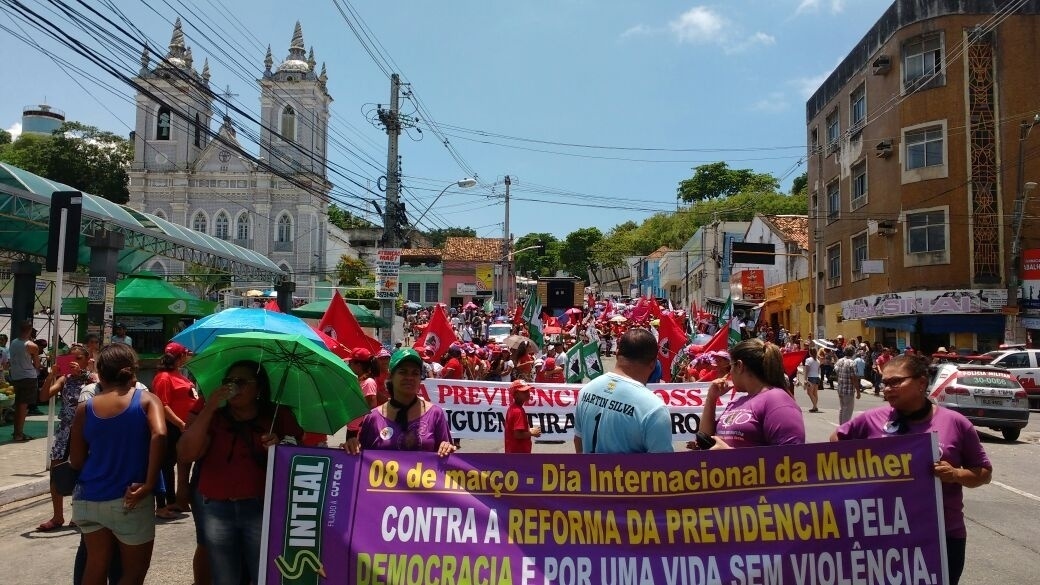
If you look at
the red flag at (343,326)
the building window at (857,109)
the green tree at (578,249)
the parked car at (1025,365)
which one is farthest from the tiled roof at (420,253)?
the red flag at (343,326)

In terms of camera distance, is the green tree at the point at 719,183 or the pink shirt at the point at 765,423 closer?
the pink shirt at the point at 765,423

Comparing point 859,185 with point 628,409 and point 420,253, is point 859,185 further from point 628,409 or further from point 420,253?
point 420,253

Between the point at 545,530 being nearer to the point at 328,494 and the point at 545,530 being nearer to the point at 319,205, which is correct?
the point at 328,494

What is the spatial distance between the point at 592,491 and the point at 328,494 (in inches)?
52.9

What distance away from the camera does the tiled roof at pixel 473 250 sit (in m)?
73.6

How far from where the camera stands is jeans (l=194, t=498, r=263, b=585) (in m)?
4.06

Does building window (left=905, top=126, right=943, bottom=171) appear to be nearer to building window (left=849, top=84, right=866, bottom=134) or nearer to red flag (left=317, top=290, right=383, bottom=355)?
building window (left=849, top=84, right=866, bottom=134)

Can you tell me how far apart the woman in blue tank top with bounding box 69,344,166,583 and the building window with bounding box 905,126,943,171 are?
98.6ft

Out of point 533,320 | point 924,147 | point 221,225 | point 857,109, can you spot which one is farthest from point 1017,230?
point 221,225

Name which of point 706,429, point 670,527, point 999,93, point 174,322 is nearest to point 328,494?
point 670,527

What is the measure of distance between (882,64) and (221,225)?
56.2 m

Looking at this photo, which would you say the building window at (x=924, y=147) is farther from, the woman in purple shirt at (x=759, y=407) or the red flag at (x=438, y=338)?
the woman in purple shirt at (x=759, y=407)

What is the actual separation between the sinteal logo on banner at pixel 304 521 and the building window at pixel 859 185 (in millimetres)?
32950

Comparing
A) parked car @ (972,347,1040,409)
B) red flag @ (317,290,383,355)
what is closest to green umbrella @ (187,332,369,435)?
red flag @ (317,290,383,355)
